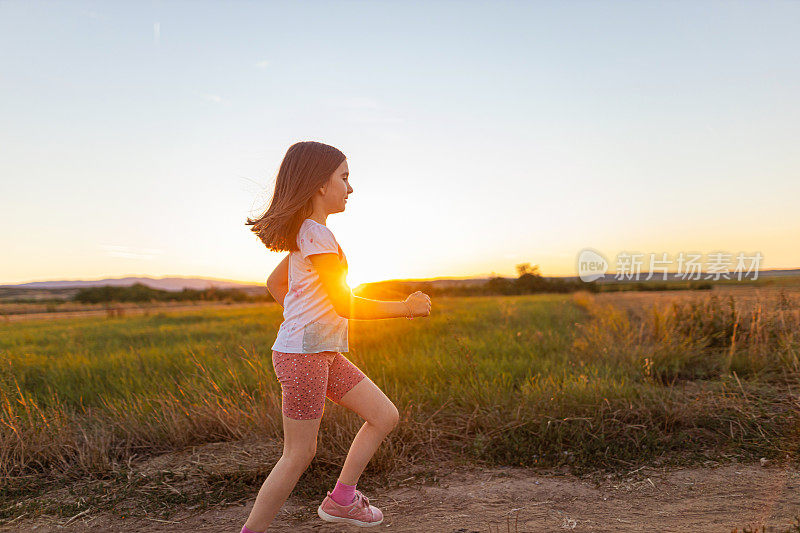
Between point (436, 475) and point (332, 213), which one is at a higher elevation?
point (332, 213)

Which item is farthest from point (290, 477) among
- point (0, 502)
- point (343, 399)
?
point (0, 502)

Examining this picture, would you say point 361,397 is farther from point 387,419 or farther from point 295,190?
point 295,190

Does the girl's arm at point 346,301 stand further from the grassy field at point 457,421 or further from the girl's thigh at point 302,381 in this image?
the grassy field at point 457,421

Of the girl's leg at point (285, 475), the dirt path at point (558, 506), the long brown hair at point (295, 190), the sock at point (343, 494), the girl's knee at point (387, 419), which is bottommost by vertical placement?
the dirt path at point (558, 506)

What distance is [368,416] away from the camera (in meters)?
2.58

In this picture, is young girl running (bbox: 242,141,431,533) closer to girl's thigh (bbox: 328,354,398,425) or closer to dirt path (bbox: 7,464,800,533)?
girl's thigh (bbox: 328,354,398,425)

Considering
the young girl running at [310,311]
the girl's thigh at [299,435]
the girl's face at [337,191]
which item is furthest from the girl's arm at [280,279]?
the girl's thigh at [299,435]

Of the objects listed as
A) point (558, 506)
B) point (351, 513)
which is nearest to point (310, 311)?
point (351, 513)

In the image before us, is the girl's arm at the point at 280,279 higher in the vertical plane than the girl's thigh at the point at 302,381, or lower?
higher

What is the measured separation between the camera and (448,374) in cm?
523

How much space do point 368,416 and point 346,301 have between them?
67 cm

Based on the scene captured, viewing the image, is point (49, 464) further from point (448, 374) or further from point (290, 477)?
point (448, 374)

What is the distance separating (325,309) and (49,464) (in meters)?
3.25

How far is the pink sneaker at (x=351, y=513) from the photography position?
270cm
